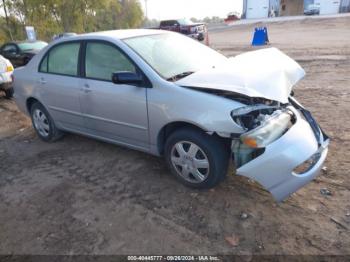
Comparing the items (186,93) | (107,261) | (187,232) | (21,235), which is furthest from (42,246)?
(186,93)

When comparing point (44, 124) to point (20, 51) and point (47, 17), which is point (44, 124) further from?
point (47, 17)

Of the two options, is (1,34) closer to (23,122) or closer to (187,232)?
(23,122)

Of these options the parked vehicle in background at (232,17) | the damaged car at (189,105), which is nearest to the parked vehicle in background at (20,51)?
the damaged car at (189,105)

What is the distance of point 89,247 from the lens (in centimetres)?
282

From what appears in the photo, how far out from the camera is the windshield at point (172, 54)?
3723 mm

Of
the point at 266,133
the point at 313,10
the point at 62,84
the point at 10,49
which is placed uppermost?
the point at 313,10

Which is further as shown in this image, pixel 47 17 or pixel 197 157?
pixel 47 17

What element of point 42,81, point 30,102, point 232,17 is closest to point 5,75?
point 30,102

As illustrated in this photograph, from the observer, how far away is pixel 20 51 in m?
11.8

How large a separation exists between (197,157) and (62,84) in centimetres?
230

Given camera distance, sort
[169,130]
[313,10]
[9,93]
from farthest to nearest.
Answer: [313,10]
[9,93]
[169,130]

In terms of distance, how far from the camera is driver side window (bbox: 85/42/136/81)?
3.82 metres

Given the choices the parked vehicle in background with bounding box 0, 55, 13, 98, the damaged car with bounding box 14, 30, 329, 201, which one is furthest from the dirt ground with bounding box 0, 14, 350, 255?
the parked vehicle in background with bounding box 0, 55, 13, 98

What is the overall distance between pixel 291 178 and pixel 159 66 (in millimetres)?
1858
